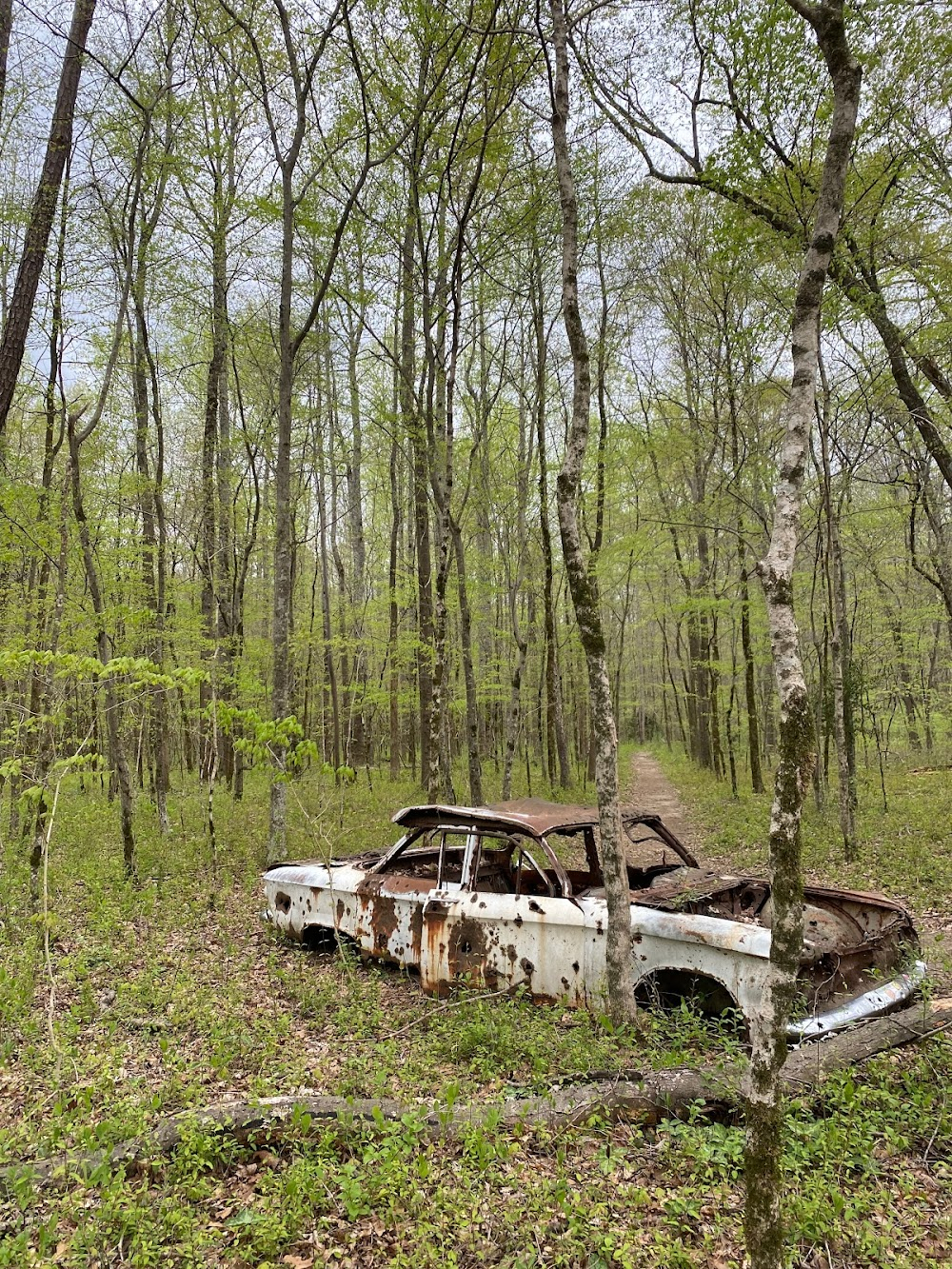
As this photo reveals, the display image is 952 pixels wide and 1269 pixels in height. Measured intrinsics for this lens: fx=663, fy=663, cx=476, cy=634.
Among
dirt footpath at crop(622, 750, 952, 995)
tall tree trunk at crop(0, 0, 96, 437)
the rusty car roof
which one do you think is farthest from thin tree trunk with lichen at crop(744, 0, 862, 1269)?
tall tree trunk at crop(0, 0, 96, 437)

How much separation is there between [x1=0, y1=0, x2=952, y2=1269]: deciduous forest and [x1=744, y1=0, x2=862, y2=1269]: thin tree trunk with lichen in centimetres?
2

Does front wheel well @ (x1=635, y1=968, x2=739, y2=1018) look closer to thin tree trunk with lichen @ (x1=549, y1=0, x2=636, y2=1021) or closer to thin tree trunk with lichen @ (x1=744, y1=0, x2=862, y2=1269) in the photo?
thin tree trunk with lichen @ (x1=549, y1=0, x2=636, y2=1021)

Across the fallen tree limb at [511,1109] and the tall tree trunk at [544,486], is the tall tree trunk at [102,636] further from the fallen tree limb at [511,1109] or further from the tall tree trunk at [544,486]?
the tall tree trunk at [544,486]

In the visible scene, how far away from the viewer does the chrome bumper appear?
13.1ft

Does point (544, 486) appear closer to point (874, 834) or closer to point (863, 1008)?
point (874, 834)

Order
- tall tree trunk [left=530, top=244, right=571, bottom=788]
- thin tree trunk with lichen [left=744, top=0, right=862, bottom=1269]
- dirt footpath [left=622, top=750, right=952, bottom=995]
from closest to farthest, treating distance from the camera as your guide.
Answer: thin tree trunk with lichen [left=744, top=0, right=862, bottom=1269] < dirt footpath [left=622, top=750, right=952, bottom=995] < tall tree trunk [left=530, top=244, right=571, bottom=788]

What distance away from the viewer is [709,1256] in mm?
2689

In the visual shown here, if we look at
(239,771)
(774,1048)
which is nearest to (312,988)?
(774,1048)

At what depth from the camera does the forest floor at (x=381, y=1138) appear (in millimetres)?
2766

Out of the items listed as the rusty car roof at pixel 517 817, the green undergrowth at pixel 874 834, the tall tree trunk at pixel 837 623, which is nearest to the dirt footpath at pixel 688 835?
the green undergrowth at pixel 874 834

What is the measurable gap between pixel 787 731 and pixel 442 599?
8550 mm

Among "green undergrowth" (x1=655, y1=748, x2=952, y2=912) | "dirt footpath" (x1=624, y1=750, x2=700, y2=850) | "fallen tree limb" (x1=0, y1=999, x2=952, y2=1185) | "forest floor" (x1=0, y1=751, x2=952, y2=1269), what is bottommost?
"dirt footpath" (x1=624, y1=750, x2=700, y2=850)

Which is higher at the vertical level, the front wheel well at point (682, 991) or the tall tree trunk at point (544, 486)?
the tall tree trunk at point (544, 486)

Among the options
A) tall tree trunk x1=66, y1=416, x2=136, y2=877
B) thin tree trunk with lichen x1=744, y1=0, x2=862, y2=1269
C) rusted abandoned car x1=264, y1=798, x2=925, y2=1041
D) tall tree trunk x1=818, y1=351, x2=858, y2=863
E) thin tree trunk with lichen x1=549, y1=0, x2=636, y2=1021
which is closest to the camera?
thin tree trunk with lichen x1=744, y1=0, x2=862, y2=1269
